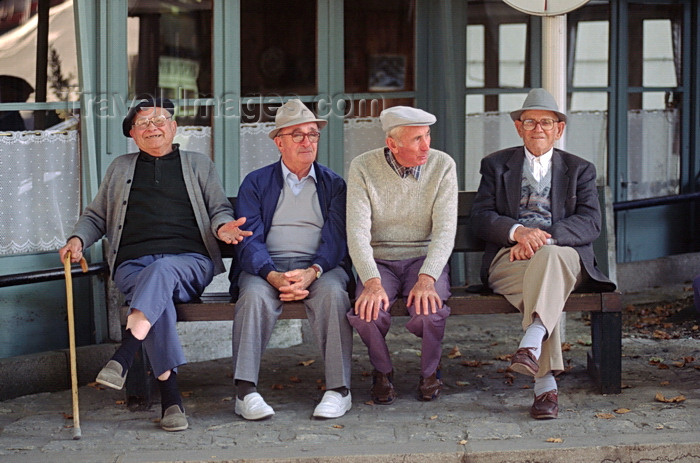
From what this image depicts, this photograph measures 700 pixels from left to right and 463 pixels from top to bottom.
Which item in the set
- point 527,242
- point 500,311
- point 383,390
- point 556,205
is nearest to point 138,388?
point 383,390

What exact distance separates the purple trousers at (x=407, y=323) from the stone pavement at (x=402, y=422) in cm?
22

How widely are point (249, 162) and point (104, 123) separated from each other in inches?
41.4

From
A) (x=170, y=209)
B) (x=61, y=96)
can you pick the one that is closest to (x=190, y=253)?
(x=170, y=209)

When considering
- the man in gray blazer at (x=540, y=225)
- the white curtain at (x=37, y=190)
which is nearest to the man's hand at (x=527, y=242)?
the man in gray blazer at (x=540, y=225)

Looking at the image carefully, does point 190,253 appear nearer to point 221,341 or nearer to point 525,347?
point 221,341

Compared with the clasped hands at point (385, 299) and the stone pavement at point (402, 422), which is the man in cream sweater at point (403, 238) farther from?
the stone pavement at point (402, 422)

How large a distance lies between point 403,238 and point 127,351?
1.58 meters

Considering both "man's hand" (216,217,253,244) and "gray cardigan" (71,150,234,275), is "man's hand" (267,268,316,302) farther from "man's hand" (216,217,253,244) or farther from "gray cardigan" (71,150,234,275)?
"gray cardigan" (71,150,234,275)

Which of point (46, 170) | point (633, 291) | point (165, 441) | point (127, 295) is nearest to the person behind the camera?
point (165, 441)

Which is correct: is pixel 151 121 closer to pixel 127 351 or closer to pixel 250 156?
pixel 127 351

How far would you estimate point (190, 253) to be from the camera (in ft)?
18.5

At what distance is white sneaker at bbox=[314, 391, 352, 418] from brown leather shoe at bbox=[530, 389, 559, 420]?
91cm

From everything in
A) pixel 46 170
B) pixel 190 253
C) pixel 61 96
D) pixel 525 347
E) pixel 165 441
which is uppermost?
pixel 61 96

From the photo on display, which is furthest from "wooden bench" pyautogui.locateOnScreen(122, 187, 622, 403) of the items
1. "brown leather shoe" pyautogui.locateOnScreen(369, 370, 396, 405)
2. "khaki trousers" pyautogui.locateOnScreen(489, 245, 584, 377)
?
"brown leather shoe" pyautogui.locateOnScreen(369, 370, 396, 405)
